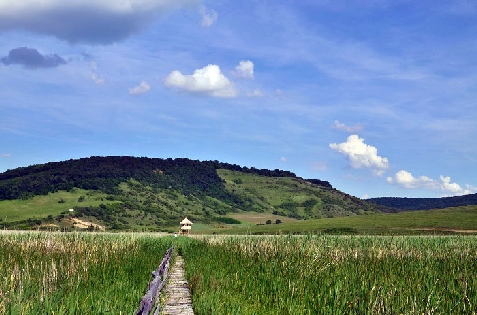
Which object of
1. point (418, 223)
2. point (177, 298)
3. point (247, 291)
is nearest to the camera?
point (177, 298)

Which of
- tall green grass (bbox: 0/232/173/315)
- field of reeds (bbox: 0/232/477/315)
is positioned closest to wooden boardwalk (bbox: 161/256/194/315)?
field of reeds (bbox: 0/232/477/315)

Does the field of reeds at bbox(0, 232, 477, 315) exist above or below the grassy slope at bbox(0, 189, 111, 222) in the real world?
below

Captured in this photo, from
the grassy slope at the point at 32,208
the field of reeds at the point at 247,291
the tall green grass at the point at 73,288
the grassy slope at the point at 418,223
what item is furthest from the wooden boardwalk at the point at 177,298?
the grassy slope at the point at 32,208

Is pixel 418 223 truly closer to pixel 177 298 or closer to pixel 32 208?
pixel 177 298

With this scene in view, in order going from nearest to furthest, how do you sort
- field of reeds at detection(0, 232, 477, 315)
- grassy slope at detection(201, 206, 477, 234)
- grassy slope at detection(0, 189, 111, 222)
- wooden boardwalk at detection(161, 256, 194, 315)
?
field of reeds at detection(0, 232, 477, 315), wooden boardwalk at detection(161, 256, 194, 315), grassy slope at detection(201, 206, 477, 234), grassy slope at detection(0, 189, 111, 222)

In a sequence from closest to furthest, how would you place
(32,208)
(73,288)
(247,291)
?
(73,288) → (247,291) → (32,208)

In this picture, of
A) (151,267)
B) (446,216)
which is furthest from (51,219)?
(151,267)

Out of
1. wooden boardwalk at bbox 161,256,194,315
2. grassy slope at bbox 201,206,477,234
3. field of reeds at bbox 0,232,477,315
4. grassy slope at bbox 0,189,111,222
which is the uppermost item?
grassy slope at bbox 0,189,111,222

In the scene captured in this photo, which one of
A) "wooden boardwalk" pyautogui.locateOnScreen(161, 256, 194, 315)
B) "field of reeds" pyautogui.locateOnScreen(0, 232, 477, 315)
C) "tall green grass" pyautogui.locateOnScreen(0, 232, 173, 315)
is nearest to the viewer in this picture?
"tall green grass" pyautogui.locateOnScreen(0, 232, 173, 315)

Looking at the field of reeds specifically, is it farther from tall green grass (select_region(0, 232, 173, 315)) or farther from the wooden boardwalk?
the wooden boardwalk

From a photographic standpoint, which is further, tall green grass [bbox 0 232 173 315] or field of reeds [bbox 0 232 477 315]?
field of reeds [bbox 0 232 477 315]

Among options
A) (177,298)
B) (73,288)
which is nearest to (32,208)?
(177,298)

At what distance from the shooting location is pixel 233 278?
15.1 meters

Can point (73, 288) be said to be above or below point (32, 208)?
below
